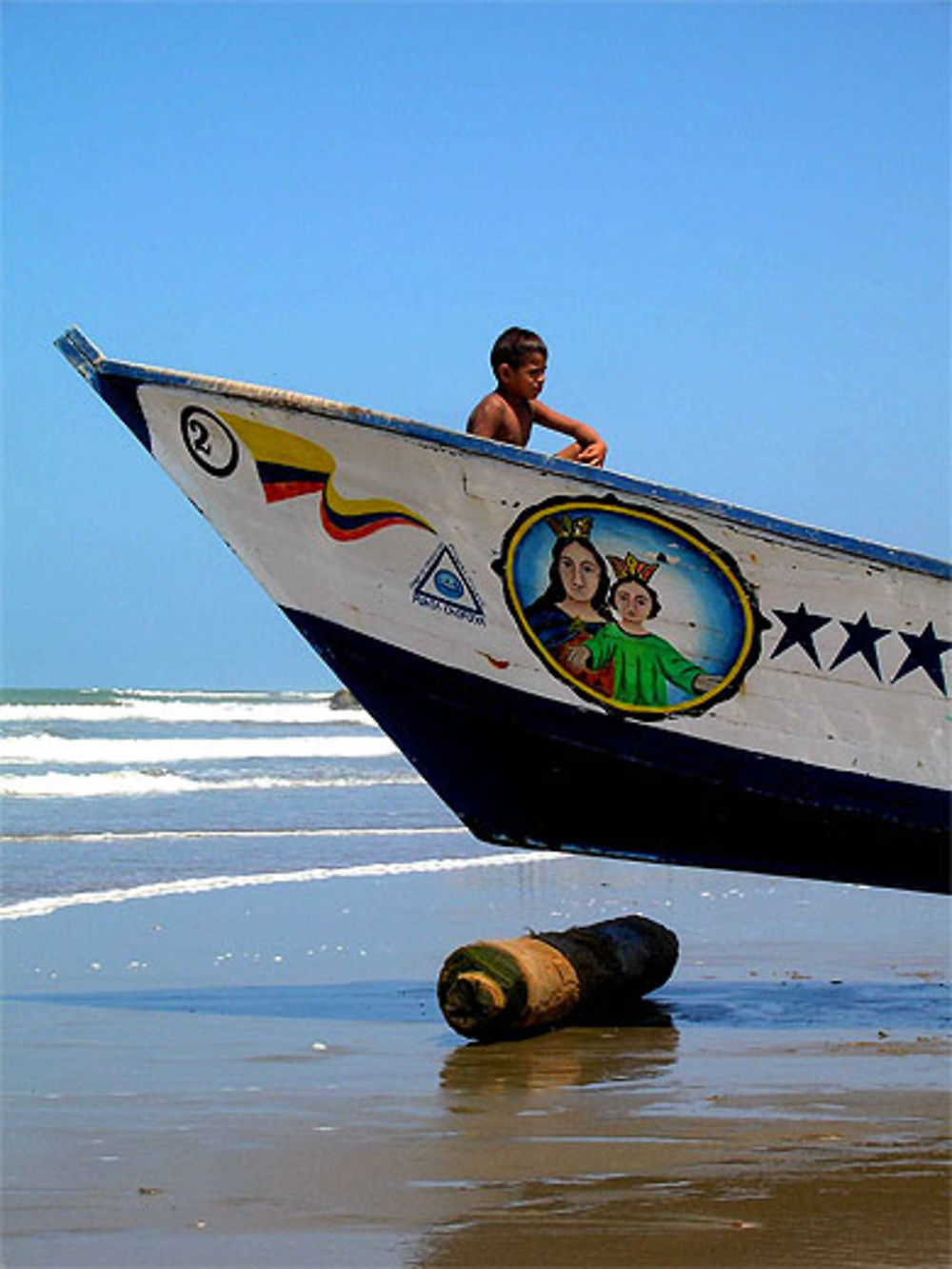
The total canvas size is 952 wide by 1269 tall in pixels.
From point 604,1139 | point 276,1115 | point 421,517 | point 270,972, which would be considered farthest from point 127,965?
point 604,1139

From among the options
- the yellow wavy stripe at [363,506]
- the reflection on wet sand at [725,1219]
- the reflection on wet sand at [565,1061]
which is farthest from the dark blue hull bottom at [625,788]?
the reflection on wet sand at [725,1219]

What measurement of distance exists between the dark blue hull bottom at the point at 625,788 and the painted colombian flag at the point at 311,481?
46 centimetres

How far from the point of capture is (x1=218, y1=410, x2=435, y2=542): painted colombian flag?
717cm

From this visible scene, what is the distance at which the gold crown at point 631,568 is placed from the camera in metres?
7.07

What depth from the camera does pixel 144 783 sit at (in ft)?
69.4

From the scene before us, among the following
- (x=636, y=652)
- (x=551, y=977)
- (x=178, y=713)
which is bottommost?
(x=551, y=977)

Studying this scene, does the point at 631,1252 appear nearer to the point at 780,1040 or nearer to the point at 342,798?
the point at 780,1040

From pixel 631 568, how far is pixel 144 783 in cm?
1480

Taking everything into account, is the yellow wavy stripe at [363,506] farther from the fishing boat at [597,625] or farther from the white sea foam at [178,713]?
the white sea foam at [178,713]

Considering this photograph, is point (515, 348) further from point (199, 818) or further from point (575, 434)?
point (199, 818)

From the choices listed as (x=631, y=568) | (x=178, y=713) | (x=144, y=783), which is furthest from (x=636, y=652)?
(x=178, y=713)

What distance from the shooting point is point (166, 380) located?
721 cm

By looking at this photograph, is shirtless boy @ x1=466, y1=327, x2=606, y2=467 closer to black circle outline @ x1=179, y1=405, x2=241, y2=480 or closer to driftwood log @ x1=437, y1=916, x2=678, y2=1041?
black circle outline @ x1=179, y1=405, x2=241, y2=480

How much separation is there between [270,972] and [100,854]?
515 centimetres
